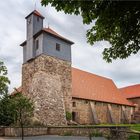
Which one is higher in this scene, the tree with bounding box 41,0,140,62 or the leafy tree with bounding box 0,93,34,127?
the tree with bounding box 41,0,140,62

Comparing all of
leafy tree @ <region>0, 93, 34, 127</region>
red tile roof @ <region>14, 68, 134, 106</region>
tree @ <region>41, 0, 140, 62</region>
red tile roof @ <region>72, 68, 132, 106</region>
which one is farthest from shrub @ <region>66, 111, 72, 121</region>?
tree @ <region>41, 0, 140, 62</region>

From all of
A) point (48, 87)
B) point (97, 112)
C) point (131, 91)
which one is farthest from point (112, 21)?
point (131, 91)

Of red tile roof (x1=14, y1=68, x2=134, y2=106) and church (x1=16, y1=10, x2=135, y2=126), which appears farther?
red tile roof (x1=14, y1=68, x2=134, y2=106)

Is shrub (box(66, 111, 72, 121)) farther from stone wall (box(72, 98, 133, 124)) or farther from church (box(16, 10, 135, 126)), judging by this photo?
stone wall (box(72, 98, 133, 124))

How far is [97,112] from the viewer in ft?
137

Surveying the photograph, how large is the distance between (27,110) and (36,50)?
1286cm

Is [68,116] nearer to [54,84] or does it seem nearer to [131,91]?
[54,84]

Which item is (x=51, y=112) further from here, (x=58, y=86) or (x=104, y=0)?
(x=104, y=0)

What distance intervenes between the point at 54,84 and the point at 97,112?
1091cm

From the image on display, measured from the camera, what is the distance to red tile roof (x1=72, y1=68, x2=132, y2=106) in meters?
40.9

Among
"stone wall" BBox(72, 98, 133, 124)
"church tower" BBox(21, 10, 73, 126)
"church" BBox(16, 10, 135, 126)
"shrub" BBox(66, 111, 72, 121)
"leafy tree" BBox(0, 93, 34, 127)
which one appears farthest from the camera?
"stone wall" BBox(72, 98, 133, 124)

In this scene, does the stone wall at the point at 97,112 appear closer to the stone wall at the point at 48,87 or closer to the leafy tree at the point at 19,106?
the stone wall at the point at 48,87

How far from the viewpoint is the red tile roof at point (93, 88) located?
134ft

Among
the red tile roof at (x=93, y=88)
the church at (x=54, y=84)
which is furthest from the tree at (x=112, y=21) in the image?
the red tile roof at (x=93, y=88)
